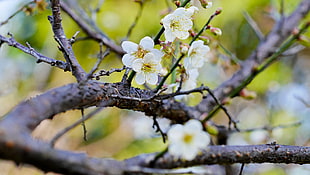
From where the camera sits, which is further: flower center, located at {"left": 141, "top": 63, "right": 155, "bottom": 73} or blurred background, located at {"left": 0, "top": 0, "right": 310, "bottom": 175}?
blurred background, located at {"left": 0, "top": 0, "right": 310, "bottom": 175}

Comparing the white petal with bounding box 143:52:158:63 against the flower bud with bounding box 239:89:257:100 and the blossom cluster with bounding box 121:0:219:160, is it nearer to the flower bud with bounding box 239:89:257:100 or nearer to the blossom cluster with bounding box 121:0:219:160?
the blossom cluster with bounding box 121:0:219:160

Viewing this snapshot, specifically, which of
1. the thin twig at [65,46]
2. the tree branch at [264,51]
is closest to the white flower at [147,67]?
the thin twig at [65,46]

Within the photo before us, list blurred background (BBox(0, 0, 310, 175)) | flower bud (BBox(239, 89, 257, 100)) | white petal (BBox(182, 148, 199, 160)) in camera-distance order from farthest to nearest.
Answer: blurred background (BBox(0, 0, 310, 175))
flower bud (BBox(239, 89, 257, 100))
white petal (BBox(182, 148, 199, 160))

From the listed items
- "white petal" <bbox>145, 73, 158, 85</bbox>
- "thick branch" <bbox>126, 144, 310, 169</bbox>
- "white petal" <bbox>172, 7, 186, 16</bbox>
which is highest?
"white petal" <bbox>172, 7, 186, 16</bbox>

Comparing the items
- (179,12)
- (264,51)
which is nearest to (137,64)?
(179,12)

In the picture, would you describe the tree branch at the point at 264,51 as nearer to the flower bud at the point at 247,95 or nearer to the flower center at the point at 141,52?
the flower bud at the point at 247,95

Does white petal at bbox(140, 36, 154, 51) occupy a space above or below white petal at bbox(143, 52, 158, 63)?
above

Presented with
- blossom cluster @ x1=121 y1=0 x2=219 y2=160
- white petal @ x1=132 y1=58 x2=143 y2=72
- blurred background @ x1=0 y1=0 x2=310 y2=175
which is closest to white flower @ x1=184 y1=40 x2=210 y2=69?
blossom cluster @ x1=121 y1=0 x2=219 y2=160
